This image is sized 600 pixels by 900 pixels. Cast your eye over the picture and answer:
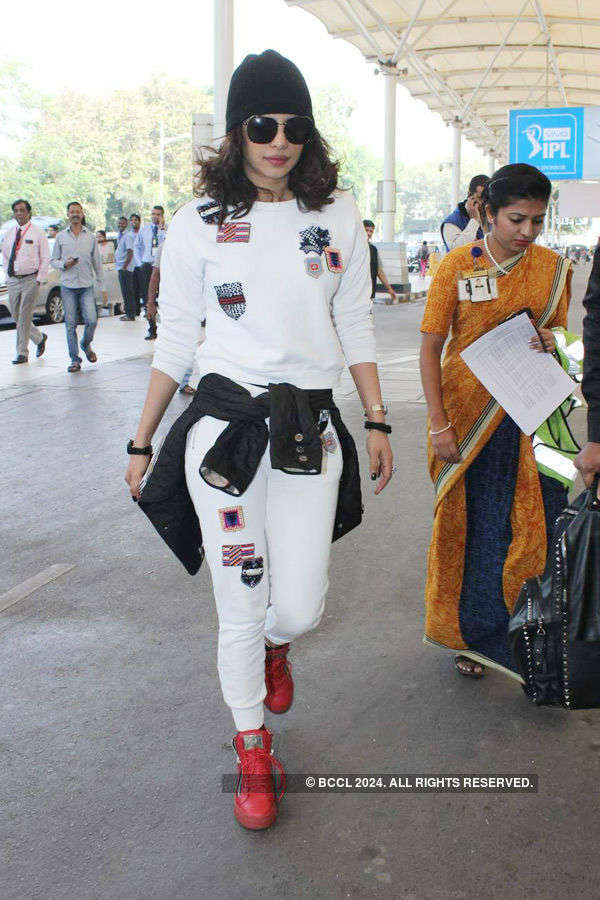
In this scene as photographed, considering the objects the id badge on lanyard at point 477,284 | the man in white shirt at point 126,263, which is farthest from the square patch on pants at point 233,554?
the man in white shirt at point 126,263

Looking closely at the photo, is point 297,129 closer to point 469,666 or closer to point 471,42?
point 469,666

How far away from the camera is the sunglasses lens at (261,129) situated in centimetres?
260

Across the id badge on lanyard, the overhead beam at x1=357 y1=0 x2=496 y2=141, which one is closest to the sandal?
the id badge on lanyard

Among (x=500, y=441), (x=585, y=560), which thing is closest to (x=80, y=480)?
(x=500, y=441)

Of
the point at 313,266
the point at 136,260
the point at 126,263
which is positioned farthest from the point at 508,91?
Answer: the point at 313,266

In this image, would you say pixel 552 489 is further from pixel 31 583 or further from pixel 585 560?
pixel 31 583

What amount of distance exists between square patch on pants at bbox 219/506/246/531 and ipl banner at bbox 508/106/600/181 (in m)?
25.7

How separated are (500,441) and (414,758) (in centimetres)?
113

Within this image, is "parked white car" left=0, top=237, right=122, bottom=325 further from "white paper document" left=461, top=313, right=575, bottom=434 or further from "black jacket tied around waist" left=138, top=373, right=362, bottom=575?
"black jacket tied around waist" left=138, top=373, right=362, bottom=575

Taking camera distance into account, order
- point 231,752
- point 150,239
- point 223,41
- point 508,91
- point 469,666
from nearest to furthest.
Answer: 1. point 231,752
2. point 469,666
3. point 223,41
4. point 150,239
5. point 508,91

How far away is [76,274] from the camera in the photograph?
11.9 metres

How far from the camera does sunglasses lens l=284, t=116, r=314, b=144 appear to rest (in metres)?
2.62

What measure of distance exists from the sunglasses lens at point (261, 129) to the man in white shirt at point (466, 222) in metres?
2.63

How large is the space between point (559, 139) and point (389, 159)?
4621 mm
